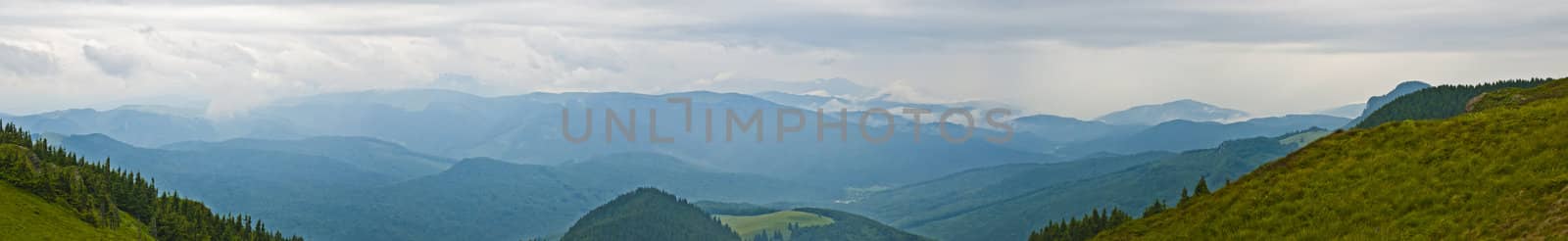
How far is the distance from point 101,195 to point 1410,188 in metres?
119

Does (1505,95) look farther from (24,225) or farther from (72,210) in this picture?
(72,210)

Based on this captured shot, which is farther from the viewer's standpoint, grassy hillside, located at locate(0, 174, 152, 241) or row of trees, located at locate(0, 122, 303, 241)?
row of trees, located at locate(0, 122, 303, 241)

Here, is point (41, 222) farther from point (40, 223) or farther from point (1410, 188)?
point (1410, 188)

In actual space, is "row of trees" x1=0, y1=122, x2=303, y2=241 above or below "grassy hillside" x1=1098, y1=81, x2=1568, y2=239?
below

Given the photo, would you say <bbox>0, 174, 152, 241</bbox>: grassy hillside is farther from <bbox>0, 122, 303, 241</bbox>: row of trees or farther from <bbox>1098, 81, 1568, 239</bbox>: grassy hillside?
<bbox>1098, 81, 1568, 239</bbox>: grassy hillside

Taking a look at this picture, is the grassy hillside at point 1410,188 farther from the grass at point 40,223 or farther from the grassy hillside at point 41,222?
the grassy hillside at point 41,222

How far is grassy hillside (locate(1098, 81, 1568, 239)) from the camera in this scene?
4325cm

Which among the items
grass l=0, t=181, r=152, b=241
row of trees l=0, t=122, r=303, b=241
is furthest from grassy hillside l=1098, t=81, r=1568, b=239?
row of trees l=0, t=122, r=303, b=241

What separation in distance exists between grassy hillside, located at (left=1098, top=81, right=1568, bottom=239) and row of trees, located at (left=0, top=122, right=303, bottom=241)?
317 ft

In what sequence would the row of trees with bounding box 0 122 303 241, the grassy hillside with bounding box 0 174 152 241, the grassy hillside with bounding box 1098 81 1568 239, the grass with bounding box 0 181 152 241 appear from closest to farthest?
the grassy hillside with bounding box 1098 81 1568 239
the grass with bounding box 0 181 152 241
the grassy hillside with bounding box 0 174 152 241
the row of trees with bounding box 0 122 303 241

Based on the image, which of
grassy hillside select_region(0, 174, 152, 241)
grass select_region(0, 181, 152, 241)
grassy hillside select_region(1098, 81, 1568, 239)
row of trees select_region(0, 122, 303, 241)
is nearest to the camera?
grassy hillside select_region(1098, 81, 1568, 239)

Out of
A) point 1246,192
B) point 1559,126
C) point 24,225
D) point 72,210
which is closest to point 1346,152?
A: point 1246,192

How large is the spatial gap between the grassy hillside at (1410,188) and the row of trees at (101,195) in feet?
317

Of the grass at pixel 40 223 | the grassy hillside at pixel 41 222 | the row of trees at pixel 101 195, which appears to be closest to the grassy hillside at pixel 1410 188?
the grass at pixel 40 223
